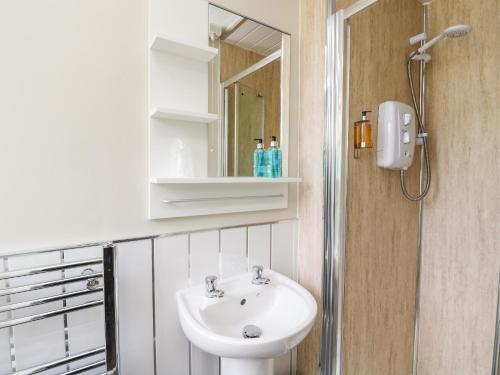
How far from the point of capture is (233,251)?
4.00ft

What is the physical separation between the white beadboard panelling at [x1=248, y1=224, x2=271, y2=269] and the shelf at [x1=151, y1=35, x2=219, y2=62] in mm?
763

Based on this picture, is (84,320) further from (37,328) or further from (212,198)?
(212,198)

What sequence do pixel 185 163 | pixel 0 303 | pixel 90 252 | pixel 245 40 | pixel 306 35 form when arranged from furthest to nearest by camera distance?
pixel 306 35 → pixel 245 40 → pixel 185 163 → pixel 90 252 → pixel 0 303

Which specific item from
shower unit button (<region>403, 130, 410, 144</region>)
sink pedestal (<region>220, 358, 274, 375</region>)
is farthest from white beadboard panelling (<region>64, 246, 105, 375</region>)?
shower unit button (<region>403, 130, 410, 144</region>)

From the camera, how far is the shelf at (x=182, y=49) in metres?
0.94

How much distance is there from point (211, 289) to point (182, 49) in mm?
934

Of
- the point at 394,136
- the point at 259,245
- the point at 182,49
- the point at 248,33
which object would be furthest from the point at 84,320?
the point at 394,136

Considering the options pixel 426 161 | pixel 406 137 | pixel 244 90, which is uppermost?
pixel 244 90

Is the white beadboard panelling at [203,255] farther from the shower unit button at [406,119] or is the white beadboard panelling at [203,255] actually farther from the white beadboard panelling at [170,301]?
the shower unit button at [406,119]

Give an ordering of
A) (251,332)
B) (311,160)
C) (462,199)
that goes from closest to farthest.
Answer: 1. (251,332)
2. (311,160)
3. (462,199)

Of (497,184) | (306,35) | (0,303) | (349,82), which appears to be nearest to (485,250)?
(497,184)

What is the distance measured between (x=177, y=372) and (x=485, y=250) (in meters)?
1.64

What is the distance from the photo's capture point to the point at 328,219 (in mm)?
1283

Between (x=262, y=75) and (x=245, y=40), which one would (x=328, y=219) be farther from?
(x=245, y=40)
